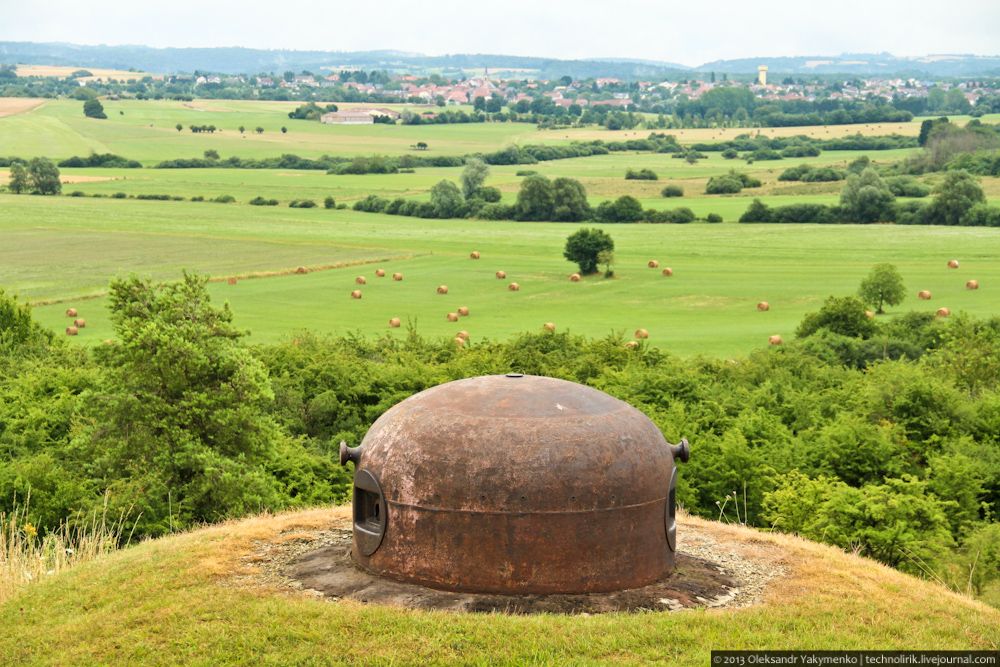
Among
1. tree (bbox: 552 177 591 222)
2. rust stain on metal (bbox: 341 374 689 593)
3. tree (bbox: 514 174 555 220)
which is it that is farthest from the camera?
tree (bbox: 514 174 555 220)

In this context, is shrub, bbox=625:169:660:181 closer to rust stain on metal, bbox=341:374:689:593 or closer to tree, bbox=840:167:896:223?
tree, bbox=840:167:896:223

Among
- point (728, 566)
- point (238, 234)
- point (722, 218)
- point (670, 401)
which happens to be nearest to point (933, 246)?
point (722, 218)

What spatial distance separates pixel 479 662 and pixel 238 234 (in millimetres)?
89733

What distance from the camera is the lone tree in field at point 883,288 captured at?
63.2 meters

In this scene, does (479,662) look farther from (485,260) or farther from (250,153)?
(250,153)

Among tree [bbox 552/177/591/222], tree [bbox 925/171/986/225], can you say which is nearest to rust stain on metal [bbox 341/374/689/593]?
tree [bbox 925/171/986/225]

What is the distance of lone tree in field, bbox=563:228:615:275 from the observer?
8038 centimetres

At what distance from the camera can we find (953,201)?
105m

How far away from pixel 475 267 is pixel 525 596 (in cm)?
6694

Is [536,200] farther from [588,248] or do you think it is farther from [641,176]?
[588,248]

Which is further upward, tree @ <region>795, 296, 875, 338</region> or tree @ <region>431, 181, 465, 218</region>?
tree @ <region>795, 296, 875, 338</region>

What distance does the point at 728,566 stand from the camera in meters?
18.2

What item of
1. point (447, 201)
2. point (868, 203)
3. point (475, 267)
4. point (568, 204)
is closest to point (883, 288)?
point (475, 267)

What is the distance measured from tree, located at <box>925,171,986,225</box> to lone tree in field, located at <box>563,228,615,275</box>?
38.6 metres
